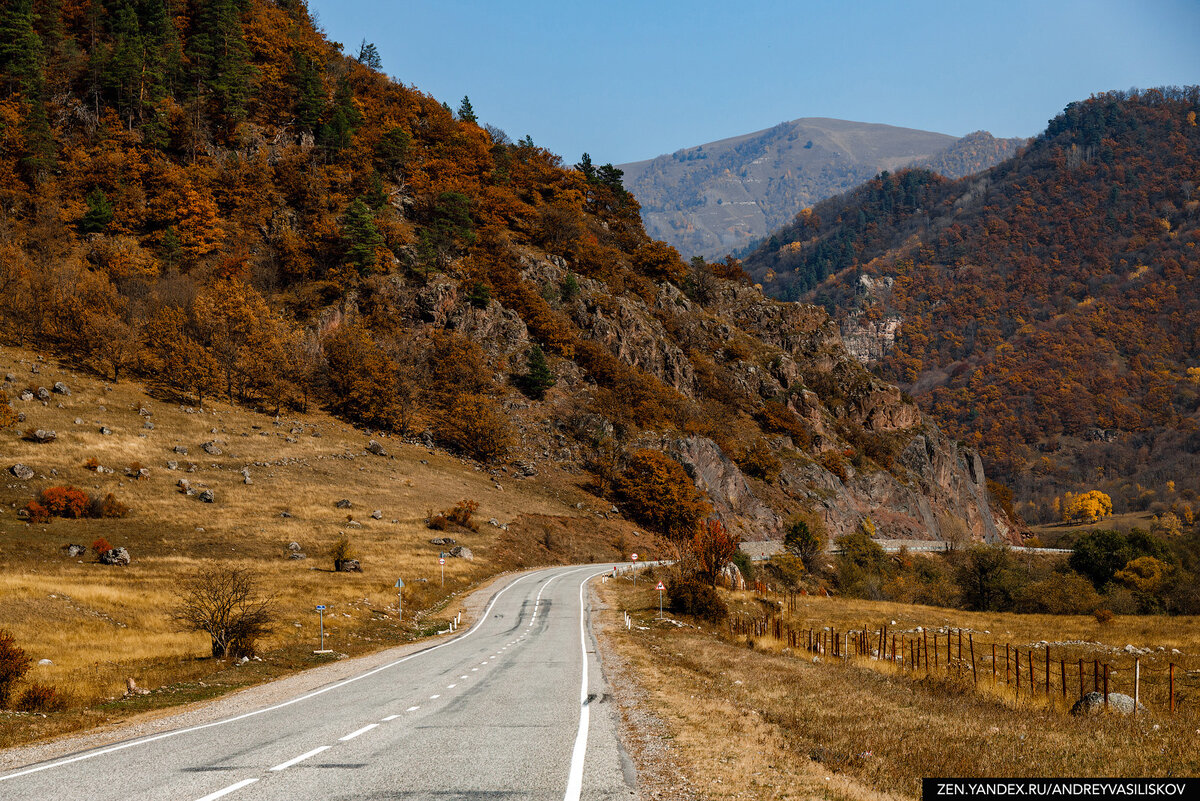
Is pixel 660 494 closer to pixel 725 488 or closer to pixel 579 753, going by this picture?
pixel 725 488

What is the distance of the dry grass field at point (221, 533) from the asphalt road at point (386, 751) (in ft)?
14.5

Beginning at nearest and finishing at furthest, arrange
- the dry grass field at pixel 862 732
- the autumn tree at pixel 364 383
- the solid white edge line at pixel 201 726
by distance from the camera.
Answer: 1. the dry grass field at pixel 862 732
2. the solid white edge line at pixel 201 726
3. the autumn tree at pixel 364 383

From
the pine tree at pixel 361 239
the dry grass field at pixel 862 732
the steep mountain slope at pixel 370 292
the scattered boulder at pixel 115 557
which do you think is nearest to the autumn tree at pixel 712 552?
the dry grass field at pixel 862 732

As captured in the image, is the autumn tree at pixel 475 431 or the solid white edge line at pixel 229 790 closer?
the solid white edge line at pixel 229 790

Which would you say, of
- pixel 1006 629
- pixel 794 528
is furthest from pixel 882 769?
pixel 794 528

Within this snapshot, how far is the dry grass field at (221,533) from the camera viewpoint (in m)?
24.3

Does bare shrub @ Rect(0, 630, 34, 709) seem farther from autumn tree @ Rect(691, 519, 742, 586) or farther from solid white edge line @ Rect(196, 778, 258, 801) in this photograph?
autumn tree @ Rect(691, 519, 742, 586)

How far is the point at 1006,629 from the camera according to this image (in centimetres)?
3866

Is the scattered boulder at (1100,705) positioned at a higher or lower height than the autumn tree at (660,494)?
higher

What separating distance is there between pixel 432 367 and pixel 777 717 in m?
80.8

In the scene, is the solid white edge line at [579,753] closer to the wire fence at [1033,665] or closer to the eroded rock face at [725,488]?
the wire fence at [1033,665]

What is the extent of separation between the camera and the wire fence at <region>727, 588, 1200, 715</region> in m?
17.6

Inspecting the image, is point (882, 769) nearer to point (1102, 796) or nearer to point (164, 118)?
point (1102, 796)

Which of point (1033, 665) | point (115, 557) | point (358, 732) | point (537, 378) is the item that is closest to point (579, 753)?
point (358, 732)
